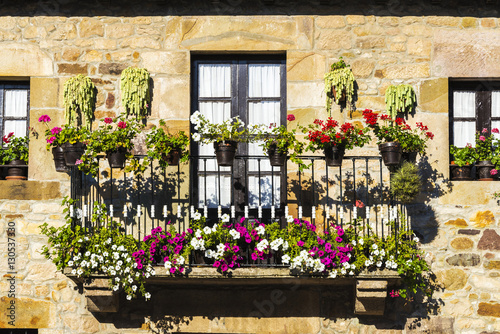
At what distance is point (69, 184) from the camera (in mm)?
8203

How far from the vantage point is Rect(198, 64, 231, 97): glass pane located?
8.50 meters

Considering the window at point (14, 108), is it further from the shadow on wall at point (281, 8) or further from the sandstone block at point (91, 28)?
the sandstone block at point (91, 28)

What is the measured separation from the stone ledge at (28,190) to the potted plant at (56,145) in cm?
42

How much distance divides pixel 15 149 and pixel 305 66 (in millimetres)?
3611

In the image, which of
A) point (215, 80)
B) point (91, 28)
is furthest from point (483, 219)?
point (91, 28)

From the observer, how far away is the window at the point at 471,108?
27.7 ft

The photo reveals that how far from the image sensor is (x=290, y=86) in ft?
27.0

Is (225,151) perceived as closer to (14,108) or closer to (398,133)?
(398,133)

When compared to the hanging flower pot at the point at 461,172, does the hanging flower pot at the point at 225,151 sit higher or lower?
higher

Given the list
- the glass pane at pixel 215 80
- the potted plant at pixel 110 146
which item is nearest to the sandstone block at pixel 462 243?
the glass pane at pixel 215 80

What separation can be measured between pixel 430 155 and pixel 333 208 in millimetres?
1295

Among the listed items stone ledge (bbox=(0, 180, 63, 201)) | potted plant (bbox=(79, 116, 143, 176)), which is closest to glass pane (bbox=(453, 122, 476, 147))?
potted plant (bbox=(79, 116, 143, 176))

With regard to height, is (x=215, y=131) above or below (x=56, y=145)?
above

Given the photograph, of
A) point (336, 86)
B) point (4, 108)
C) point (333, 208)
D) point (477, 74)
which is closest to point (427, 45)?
point (477, 74)
